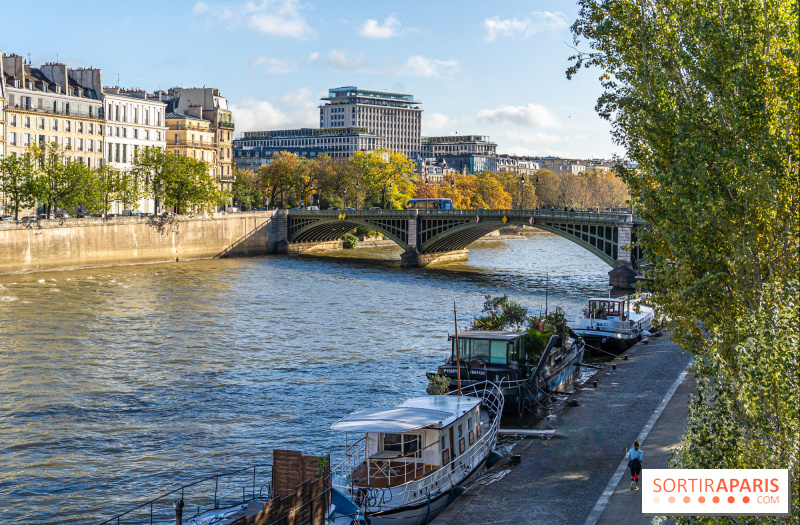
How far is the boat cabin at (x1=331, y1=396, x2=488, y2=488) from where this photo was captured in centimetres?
1966

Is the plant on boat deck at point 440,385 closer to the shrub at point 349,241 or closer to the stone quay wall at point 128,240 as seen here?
the stone quay wall at point 128,240

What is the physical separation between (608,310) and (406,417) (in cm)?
2443

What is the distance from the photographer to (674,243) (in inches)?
624

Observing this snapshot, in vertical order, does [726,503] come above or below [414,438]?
above

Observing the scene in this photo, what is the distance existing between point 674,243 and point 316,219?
8273 cm

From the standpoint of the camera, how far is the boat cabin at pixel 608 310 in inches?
1672

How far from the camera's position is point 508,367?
29.9 m

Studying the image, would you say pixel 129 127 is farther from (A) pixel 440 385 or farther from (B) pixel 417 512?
(B) pixel 417 512

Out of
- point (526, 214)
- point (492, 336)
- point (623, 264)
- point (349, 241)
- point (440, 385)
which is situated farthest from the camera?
point (349, 241)

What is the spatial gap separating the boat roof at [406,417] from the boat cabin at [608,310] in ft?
69.9

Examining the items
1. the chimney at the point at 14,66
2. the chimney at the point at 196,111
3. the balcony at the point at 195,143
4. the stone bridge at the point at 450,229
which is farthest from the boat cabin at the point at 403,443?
the chimney at the point at 196,111

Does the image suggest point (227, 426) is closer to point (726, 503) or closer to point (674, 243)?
point (674, 243)

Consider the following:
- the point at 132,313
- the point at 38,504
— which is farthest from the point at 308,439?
the point at 132,313

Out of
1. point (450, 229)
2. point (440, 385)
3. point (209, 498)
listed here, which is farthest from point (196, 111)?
point (209, 498)
